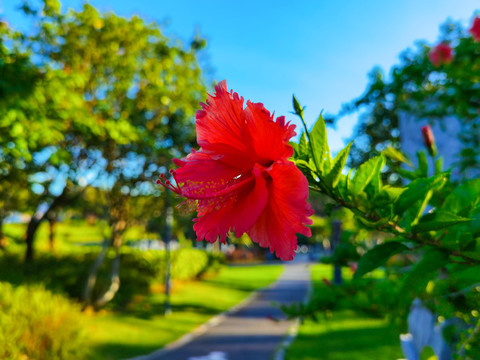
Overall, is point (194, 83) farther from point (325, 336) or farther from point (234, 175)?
point (234, 175)

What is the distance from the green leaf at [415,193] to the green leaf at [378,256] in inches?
2.9

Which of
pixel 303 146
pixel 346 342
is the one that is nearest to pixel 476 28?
pixel 303 146

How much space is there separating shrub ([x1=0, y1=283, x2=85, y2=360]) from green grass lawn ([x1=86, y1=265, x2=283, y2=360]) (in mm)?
482

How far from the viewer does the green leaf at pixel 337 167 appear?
2.11ft

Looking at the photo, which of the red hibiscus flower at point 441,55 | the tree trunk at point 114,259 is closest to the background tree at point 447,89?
the red hibiscus flower at point 441,55

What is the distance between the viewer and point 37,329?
6.07 metres

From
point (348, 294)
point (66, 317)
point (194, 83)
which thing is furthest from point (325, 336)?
point (194, 83)

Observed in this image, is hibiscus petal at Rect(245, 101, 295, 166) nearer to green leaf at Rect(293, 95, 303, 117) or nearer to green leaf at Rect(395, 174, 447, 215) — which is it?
green leaf at Rect(293, 95, 303, 117)

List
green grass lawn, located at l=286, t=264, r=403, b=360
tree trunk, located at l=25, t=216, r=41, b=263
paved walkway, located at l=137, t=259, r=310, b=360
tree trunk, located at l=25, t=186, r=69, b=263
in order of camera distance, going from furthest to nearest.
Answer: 1. tree trunk, located at l=25, t=216, r=41, b=263
2. tree trunk, located at l=25, t=186, r=69, b=263
3. paved walkway, located at l=137, t=259, r=310, b=360
4. green grass lawn, located at l=286, t=264, r=403, b=360

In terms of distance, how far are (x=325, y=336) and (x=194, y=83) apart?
25.3 ft

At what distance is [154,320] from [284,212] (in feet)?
36.1

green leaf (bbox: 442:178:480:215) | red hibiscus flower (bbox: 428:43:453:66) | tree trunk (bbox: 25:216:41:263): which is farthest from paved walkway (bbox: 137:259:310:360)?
tree trunk (bbox: 25:216:41:263)

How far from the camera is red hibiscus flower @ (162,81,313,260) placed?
1.93 ft

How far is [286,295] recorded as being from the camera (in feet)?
49.9
